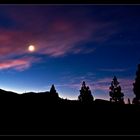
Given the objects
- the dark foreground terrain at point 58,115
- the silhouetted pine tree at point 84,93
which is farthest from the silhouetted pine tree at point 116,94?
the dark foreground terrain at point 58,115

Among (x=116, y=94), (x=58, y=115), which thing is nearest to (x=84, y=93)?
(x=116, y=94)

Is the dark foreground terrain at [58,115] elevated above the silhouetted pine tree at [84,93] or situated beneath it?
situated beneath

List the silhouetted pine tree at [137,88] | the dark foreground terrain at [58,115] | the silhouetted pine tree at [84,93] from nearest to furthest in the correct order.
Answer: the dark foreground terrain at [58,115], the silhouetted pine tree at [137,88], the silhouetted pine tree at [84,93]

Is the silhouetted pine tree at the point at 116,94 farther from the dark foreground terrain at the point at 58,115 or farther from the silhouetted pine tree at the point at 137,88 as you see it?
the dark foreground terrain at the point at 58,115

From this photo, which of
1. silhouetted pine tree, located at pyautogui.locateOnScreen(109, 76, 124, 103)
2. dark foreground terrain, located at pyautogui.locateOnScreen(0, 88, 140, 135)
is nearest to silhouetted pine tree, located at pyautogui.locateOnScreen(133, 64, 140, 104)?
silhouetted pine tree, located at pyautogui.locateOnScreen(109, 76, 124, 103)

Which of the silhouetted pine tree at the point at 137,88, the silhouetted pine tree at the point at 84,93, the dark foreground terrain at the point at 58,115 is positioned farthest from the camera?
the silhouetted pine tree at the point at 84,93

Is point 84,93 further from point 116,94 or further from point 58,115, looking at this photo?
point 58,115

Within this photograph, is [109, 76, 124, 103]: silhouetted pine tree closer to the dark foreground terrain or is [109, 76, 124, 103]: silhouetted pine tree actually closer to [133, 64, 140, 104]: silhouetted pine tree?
[133, 64, 140, 104]: silhouetted pine tree

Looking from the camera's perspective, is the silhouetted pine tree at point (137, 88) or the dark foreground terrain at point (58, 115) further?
the silhouetted pine tree at point (137, 88)

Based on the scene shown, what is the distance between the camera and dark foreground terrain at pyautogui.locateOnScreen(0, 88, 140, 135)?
1503 centimetres

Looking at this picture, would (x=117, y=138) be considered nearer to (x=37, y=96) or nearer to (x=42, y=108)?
(x=42, y=108)

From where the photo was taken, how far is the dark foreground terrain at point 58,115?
15030 millimetres

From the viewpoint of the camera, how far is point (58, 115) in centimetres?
1692

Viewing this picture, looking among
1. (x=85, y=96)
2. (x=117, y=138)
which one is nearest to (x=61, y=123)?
(x=117, y=138)
